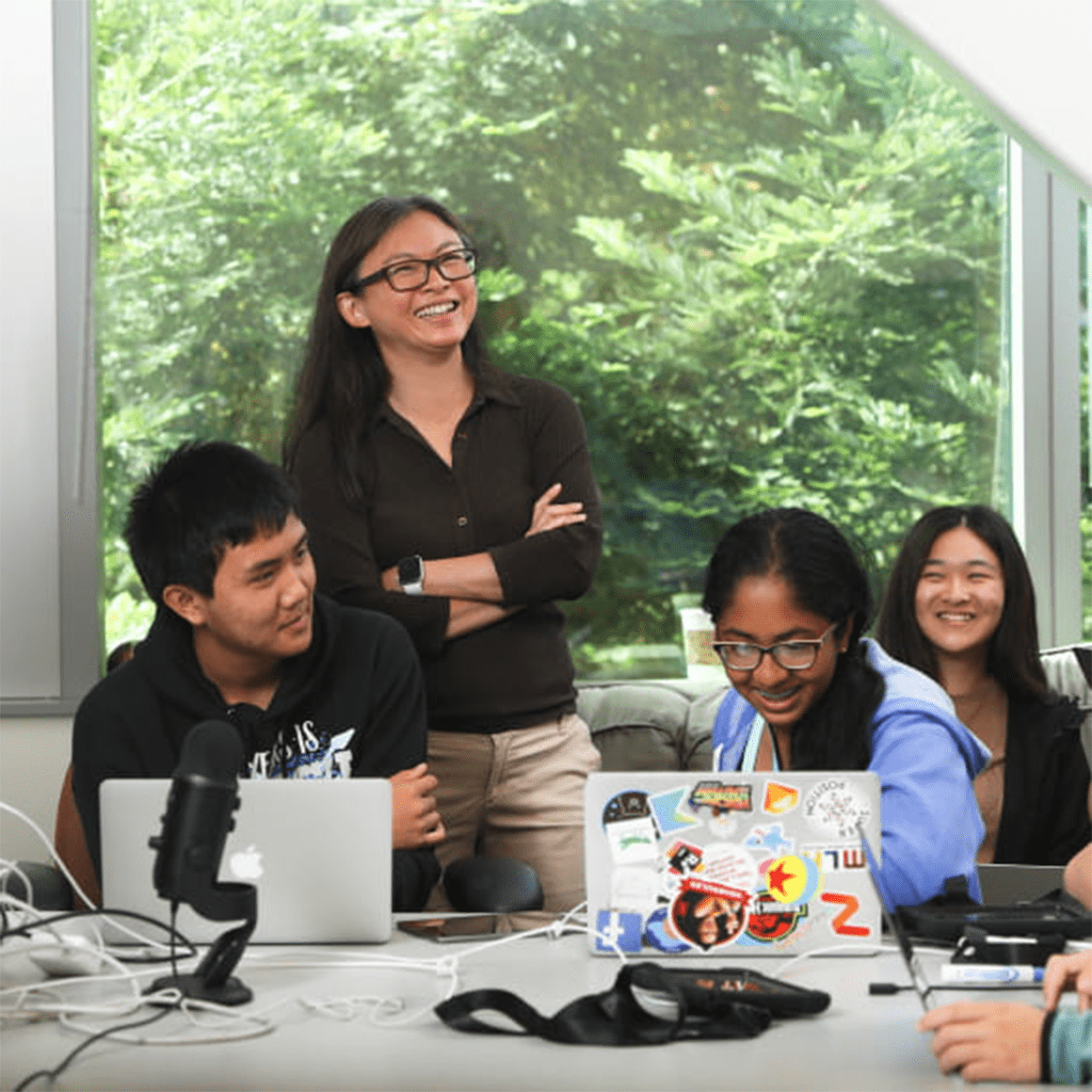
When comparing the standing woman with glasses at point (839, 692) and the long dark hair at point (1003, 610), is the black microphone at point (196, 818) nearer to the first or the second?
the standing woman with glasses at point (839, 692)

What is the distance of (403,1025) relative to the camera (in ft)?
5.68

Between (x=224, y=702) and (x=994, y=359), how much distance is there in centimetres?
253

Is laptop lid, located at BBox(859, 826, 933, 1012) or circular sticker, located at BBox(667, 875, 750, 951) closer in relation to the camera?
laptop lid, located at BBox(859, 826, 933, 1012)

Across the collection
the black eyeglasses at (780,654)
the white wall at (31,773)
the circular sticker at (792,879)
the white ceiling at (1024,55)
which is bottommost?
the white wall at (31,773)

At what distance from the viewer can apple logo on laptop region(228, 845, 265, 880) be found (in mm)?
2086

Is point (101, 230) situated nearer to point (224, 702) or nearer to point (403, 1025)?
point (224, 702)

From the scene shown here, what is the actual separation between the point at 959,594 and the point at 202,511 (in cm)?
139

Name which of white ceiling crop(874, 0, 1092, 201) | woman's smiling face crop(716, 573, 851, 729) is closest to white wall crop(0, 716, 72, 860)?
woman's smiling face crop(716, 573, 851, 729)

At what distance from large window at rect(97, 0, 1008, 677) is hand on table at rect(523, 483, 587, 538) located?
3.96 feet

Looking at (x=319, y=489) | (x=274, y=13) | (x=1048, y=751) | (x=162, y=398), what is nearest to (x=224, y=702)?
(x=319, y=489)

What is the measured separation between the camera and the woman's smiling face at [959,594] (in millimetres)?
3301

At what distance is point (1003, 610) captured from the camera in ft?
10.9

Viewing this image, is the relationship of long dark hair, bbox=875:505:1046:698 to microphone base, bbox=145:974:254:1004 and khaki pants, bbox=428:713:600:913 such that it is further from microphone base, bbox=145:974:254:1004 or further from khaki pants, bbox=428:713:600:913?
microphone base, bbox=145:974:254:1004

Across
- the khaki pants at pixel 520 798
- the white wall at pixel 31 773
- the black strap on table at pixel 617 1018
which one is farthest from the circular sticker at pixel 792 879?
the white wall at pixel 31 773
